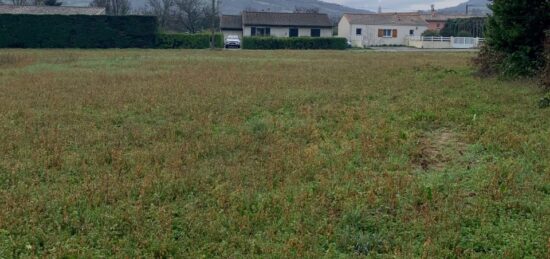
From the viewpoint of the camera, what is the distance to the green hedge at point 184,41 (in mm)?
38031

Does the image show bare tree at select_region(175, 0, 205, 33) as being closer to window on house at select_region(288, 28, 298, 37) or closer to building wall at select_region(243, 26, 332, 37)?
building wall at select_region(243, 26, 332, 37)

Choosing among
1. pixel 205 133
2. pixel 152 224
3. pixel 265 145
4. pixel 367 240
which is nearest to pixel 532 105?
pixel 265 145

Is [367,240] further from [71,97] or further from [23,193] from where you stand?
[71,97]

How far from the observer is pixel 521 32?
40.9ft

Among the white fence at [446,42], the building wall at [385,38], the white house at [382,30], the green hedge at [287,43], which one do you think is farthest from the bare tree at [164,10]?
the white fence at [446,42]

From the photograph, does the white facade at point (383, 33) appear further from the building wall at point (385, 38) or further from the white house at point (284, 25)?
the white house at point (284, 25)

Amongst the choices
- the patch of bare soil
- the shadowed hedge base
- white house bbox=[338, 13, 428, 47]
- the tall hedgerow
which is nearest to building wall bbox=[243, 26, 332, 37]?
white house bbox=[338, 13, 428, 47]

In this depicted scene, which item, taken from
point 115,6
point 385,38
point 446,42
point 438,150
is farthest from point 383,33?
point 438,150

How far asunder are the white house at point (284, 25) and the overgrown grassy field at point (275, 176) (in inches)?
1699

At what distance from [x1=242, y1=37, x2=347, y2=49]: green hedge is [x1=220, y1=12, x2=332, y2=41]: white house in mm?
9364

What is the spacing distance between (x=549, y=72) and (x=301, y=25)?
1754 inches

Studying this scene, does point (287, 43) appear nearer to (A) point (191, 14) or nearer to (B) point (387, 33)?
(B) point (387, 33)

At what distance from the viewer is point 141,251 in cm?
379

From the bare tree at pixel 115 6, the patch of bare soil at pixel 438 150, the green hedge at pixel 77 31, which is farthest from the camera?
the bare tree at pixel 115 6
